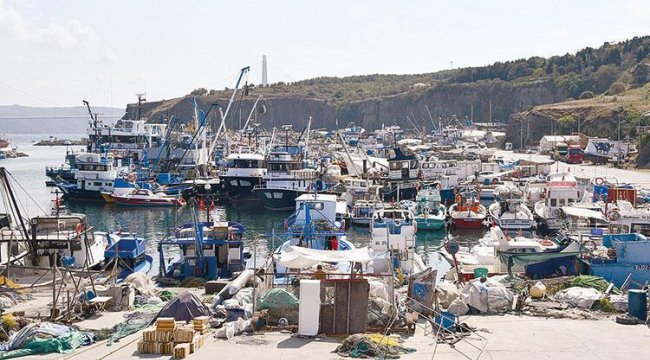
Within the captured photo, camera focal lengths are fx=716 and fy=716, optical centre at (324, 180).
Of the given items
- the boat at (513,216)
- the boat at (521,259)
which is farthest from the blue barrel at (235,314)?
the boat at (513,216)

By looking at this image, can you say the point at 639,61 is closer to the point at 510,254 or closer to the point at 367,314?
the point at 510,254

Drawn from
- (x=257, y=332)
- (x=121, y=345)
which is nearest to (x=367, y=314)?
(x=257, y=332)

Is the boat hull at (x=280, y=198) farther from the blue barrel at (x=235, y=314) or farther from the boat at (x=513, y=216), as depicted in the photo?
the blue barrel at (x=235, y=314)

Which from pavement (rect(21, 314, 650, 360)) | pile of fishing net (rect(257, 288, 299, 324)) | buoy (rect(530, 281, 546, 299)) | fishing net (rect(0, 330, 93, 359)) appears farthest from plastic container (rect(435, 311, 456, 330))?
fishing net (rect(0, 330, 93, 359))

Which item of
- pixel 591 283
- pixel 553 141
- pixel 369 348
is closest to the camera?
pixel 369 348

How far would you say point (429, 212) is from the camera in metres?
42.4

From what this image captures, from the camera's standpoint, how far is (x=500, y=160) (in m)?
69.6

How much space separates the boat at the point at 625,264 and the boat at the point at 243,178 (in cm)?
3616

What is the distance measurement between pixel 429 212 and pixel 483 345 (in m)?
29.4

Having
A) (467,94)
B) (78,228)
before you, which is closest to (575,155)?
(78,228)

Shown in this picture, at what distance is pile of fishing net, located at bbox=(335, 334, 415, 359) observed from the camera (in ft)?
40.7

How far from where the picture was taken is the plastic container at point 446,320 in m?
14.0

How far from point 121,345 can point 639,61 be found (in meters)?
122

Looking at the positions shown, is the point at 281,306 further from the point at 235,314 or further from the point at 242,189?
the point at 242,189
